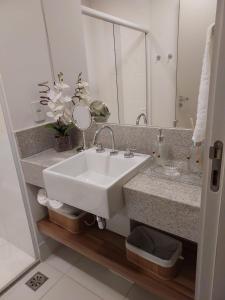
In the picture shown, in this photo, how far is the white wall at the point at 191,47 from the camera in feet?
3.48

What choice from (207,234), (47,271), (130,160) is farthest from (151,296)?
(207,234)

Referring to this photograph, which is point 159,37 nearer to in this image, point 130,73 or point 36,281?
point 130,73

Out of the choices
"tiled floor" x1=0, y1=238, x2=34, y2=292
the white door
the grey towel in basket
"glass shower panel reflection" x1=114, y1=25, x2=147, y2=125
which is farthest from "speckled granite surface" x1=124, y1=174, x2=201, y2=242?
"tiled floor" x1=0, y1=238, x2=34, y2=292

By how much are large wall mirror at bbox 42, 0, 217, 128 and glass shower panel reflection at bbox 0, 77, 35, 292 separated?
2.22ft

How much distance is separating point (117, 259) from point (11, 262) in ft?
3.18

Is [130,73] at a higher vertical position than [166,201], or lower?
higher

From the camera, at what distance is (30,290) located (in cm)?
154

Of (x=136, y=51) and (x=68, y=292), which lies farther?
(x=68, y=292)

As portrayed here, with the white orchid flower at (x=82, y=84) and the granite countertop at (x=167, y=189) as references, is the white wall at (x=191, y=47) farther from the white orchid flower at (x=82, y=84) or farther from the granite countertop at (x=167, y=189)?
the white orchid flower at (x=82, y=84)

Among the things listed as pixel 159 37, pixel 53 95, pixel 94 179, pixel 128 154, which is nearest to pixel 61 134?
pixel 53 95

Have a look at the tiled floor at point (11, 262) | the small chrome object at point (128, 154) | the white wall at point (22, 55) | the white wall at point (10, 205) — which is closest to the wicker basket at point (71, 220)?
the white wall at point (10, 205)

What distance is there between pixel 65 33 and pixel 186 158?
3.81 ft

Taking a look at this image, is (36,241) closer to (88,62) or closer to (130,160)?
(130,160)

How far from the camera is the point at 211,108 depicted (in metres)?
0.57
